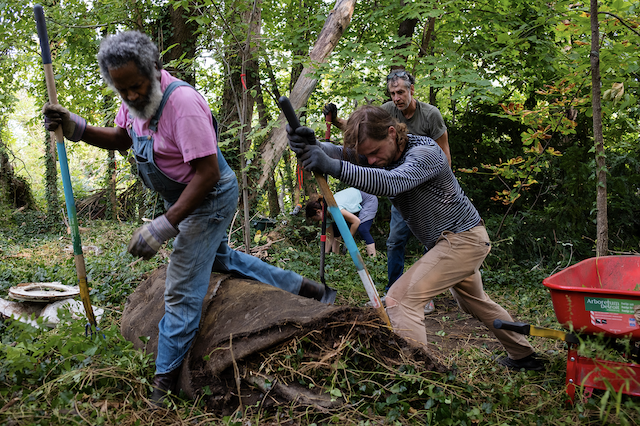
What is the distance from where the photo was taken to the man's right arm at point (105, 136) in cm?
283

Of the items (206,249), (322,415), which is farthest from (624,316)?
(206,249)

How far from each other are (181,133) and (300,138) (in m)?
0.62

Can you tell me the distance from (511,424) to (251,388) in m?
1.31

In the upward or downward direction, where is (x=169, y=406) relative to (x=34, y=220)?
upward

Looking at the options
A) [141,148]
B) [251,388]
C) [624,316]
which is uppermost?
[141,148]

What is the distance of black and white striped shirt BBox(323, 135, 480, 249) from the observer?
2.31m

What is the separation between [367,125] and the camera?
2480 mm

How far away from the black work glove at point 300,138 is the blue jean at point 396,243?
2638 mm

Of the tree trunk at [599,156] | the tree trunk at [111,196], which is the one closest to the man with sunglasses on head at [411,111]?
the tree trunk at [599,156]

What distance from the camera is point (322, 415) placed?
7.03 feet

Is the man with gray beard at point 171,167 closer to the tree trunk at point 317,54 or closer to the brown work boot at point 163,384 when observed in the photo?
the brown work boot at point 163,384

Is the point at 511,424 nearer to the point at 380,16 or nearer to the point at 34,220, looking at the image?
the point at 380,16

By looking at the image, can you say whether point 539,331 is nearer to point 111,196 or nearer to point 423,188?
point 423,188

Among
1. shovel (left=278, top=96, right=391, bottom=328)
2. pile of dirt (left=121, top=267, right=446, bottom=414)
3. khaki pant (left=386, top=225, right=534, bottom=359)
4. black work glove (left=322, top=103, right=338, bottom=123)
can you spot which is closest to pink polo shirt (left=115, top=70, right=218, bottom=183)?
shovel (left=278, top=96, right=391, bottom=328)
